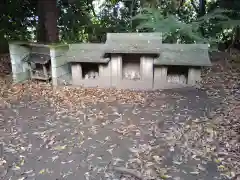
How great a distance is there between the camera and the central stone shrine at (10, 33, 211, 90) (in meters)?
5.92

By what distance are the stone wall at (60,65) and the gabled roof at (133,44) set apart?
48.1 inches

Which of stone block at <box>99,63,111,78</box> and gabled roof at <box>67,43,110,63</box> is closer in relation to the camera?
gabled roof at <box>67,43,110,63</box>

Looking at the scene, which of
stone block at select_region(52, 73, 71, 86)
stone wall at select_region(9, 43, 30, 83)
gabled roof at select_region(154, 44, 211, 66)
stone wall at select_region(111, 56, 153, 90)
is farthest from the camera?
stone wall at select_region(9, 43, 30, 83)

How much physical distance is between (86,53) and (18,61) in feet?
6.45

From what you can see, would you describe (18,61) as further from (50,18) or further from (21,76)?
(50,18)

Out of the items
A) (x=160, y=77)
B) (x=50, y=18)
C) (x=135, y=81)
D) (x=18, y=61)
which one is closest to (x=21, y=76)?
(x=18, y=61)

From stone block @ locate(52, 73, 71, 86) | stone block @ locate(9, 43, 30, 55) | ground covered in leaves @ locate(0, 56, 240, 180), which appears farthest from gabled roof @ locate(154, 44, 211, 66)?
stone block @ locate(9, 43, 30, 55)

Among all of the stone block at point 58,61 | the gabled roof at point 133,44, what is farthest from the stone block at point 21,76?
the gabled roof at point 133,44

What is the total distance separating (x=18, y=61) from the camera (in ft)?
21.8

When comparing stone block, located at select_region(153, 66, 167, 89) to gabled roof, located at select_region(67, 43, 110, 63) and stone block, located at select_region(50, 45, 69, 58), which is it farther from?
stone block, located at select_region(50, 45, 69, 58)

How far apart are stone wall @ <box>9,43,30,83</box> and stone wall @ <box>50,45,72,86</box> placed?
112 centimetres

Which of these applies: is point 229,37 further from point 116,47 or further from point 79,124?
point 79,124

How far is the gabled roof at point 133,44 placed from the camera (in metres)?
5.82

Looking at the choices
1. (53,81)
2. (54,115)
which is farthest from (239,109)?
(53,81)
